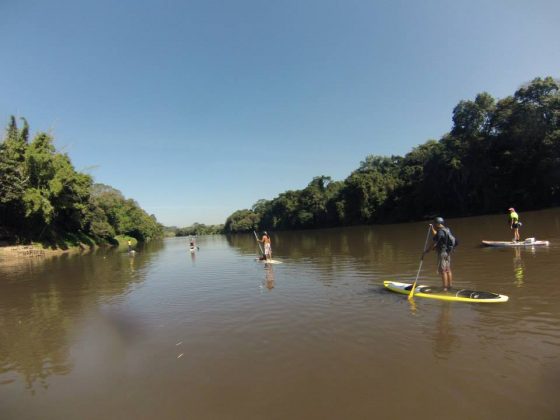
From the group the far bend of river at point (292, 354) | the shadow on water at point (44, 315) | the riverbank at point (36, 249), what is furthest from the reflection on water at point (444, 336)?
the riverbank at point (36, 249)

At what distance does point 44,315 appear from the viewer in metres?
12.1

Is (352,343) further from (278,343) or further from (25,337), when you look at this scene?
(25,337)

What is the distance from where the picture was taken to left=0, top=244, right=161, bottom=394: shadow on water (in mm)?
7551

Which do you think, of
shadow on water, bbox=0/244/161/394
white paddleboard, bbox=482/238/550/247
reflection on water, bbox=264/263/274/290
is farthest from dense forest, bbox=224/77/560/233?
shadow on water, bbox=0/244/161/394

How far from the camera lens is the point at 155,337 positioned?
30.2 feet

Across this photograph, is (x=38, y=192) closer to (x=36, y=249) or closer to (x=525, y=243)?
(x=36, y=249)

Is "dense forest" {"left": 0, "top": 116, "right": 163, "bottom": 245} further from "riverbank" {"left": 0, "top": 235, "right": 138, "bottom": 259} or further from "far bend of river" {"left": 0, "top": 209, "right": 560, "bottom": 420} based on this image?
"far bend of river" {"left": 0, "top": 209, "right": 560, "bottom": 420}

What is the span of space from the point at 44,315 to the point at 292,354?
9.28m

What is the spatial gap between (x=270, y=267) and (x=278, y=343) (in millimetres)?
13525

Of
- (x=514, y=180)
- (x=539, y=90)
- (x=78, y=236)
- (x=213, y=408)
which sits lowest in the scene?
(x=213, y=408)

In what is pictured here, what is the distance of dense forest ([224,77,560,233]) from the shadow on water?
5849 centimetres

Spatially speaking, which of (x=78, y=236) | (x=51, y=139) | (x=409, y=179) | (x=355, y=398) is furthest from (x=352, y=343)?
(x=409, y=179)

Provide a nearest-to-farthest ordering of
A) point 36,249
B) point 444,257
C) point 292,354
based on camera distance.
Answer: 1. point 292,354
2. point 444,257
3. point 36,249

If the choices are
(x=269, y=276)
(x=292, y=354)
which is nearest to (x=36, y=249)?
(x=269, y=276)
